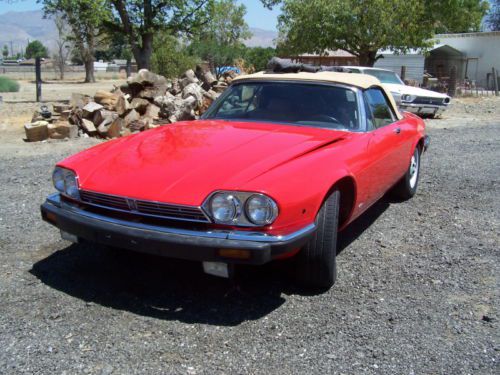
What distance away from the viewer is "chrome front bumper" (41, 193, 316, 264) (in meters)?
3.03

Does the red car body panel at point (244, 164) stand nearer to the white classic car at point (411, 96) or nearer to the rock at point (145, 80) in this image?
the rock at point (145, 80)

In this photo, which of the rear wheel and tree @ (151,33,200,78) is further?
tree @ (151,33,200,78)

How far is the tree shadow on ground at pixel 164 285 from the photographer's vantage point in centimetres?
340

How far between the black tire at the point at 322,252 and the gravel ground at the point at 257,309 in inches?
5.7

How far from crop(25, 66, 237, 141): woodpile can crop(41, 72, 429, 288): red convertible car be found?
247 inches

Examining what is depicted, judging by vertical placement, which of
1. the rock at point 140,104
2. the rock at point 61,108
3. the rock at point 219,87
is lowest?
the rock at point 61,108

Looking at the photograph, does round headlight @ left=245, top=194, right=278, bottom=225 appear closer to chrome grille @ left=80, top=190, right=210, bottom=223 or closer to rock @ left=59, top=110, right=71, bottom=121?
chrome grille @ left=80, top=190, right=210, bottom=223

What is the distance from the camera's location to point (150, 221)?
10.8 feet

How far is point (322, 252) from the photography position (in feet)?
11.4

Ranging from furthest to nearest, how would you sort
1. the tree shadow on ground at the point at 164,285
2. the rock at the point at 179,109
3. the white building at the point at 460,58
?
1. the white building at the point at 460,58
2. the rock at the point at 179,109
3. the tree shadow on ground at the point at 164,285

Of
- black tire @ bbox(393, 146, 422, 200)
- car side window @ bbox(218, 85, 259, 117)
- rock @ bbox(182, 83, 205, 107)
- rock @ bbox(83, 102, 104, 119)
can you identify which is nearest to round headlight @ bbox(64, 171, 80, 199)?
car side window @ bbox(218, 85, 259, 117)

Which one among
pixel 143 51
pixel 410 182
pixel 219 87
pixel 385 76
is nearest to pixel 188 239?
pixel 410 182

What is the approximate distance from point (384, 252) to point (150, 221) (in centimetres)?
214

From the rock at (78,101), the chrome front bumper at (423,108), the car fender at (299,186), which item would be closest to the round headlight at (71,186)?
the car fender at (299,186)
